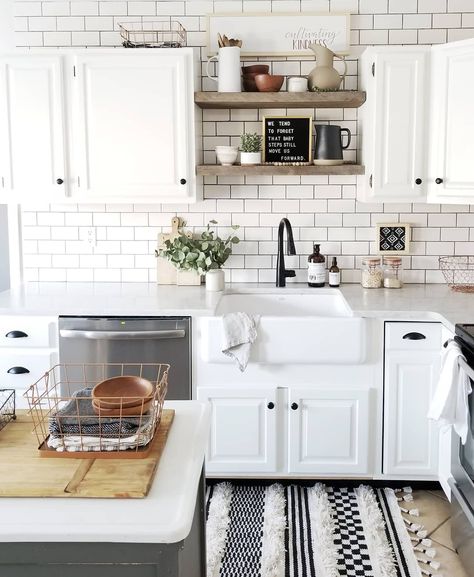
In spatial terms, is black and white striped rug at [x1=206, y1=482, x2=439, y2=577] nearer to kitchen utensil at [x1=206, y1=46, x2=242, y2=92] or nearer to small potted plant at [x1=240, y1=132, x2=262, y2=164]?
small potted plant at [x1=240, y1=132, x2=262, y2=164]

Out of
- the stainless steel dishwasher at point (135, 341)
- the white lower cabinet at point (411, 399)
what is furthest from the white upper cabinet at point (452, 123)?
the stainless steel dishwasher at point (135, 341)

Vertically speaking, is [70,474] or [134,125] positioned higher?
[134,125]

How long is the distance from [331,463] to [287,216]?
55.9 inches

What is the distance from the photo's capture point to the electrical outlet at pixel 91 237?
4211 mm

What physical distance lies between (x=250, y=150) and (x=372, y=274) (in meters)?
0.95

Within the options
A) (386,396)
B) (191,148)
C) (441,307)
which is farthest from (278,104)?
(386,396)

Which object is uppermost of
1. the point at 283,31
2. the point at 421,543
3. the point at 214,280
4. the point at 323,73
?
the point at 283,31

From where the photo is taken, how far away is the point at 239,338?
132 inches

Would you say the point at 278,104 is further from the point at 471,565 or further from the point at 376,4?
the point at 471,565

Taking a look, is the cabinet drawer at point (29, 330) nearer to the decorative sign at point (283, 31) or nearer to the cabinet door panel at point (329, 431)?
the cabinet door panel at point (329, 431)

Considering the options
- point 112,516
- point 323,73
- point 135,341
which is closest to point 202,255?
point 135,341

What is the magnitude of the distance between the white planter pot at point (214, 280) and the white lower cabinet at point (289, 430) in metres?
0.65

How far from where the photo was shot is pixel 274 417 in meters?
3.48

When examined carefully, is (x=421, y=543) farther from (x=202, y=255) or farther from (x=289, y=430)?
(x=202, y=255)
